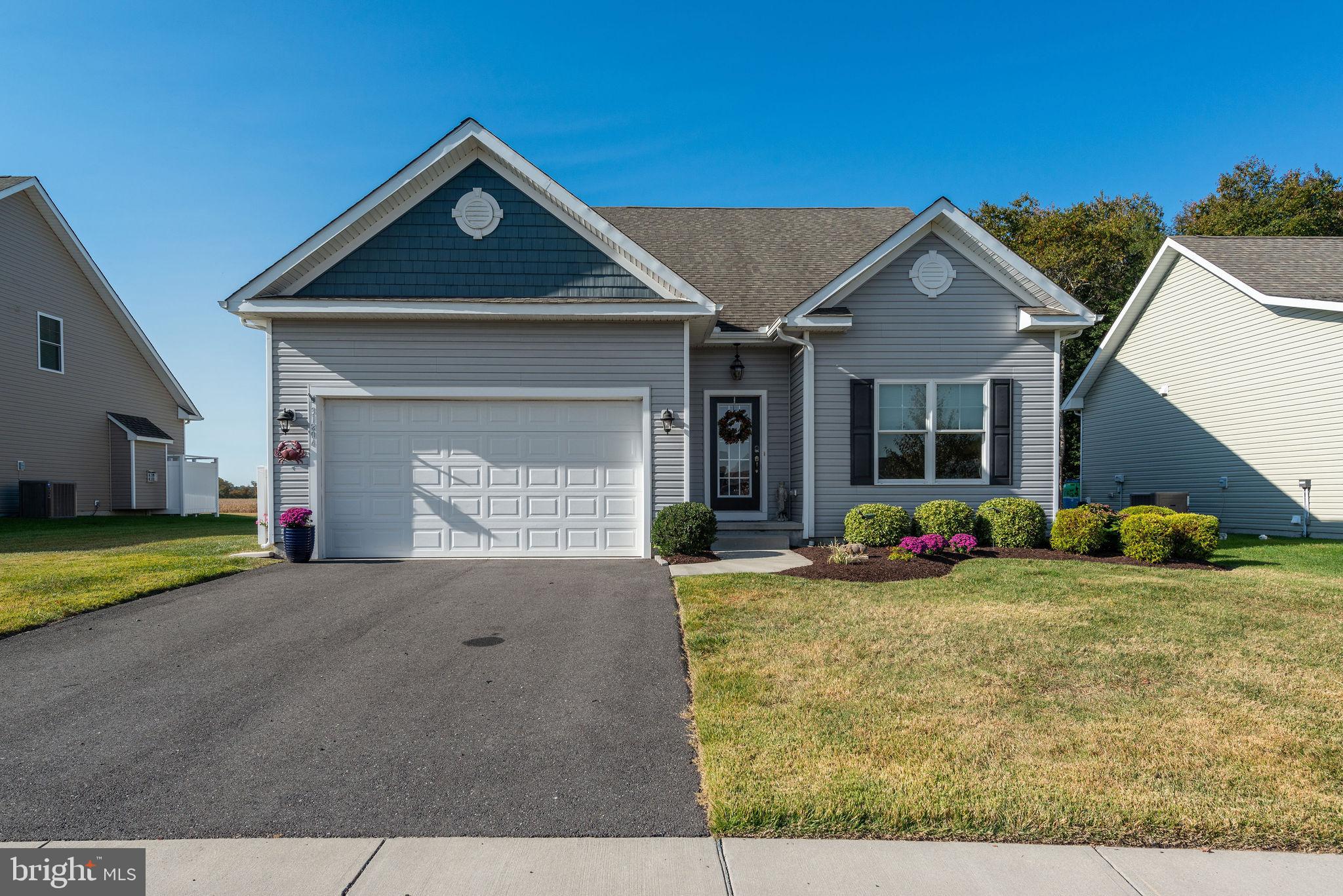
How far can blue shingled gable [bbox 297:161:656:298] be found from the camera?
10688mm

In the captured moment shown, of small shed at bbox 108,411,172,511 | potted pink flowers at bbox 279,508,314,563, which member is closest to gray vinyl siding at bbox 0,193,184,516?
small shed at bbox 108,411,172,511

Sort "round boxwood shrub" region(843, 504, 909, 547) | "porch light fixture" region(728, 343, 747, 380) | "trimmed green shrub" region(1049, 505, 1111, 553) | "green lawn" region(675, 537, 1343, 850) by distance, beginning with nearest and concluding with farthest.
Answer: "green lawn" region(675, 537, 1343, 850) → "trimmed green shrub" region(1049, 505, 1111, 553) → "round boxwood shrub" region(843, 504, 909, 547) → "porch light fixture" region(728, 343, 747, 380)

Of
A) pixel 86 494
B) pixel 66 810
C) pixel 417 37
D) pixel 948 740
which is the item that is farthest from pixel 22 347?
pixel 948 740

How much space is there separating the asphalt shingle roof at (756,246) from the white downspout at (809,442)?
4.19 ft

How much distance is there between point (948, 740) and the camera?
160 inches

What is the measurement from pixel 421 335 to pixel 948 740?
9.01m

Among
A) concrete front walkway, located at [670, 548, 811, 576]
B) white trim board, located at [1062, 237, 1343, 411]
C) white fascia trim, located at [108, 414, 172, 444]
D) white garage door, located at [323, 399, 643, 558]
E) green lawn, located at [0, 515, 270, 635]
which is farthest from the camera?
white fascia trim, located at [108, 414, 172, 444]

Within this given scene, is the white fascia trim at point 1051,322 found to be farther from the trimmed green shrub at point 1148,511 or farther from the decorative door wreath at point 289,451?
the decorative door wreath at point 289,451

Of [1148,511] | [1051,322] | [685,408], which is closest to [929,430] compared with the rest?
[1051,322]


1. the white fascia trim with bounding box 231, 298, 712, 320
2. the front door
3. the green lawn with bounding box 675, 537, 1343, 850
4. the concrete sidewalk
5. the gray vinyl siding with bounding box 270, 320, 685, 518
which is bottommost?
the concrete sidewalk

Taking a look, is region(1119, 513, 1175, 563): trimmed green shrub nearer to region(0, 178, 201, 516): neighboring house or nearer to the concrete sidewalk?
the concrete sidewalk

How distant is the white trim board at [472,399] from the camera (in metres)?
10.7

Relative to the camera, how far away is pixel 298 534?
1044 centimetres

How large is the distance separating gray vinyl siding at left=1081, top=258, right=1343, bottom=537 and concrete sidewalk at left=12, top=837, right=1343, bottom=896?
Answer: 13.5m
